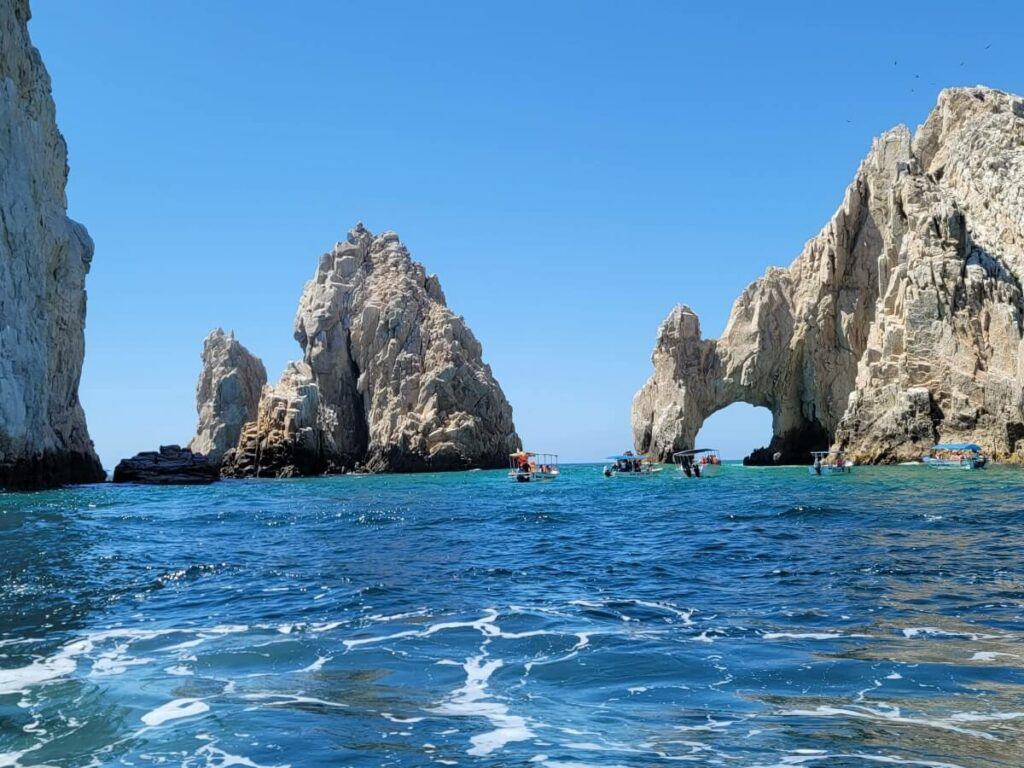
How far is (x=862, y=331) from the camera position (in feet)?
315

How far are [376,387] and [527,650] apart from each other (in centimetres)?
10787

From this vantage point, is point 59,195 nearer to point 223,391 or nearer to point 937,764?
point 223,391

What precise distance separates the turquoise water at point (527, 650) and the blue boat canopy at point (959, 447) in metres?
44.7

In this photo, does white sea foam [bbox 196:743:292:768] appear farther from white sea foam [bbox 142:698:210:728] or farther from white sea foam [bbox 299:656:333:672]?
white sea foam [bbox 299:656:333:672]

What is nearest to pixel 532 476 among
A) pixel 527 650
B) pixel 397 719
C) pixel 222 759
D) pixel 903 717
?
pixel 527 650

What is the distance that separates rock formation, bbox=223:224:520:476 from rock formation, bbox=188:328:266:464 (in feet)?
61.6

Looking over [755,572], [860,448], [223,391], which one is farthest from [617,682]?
[223,391]

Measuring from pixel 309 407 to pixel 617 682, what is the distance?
333 feet

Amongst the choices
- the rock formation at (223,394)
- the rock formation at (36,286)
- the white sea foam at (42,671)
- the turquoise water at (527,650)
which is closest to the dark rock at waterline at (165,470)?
the rock formation at (36,286)

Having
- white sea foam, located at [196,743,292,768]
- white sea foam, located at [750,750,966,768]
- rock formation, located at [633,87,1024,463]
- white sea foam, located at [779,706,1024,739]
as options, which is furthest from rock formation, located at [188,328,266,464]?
white sea foam, located at [750,750,966,768]

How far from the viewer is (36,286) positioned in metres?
64.6

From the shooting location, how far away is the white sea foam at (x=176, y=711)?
9.30 meters

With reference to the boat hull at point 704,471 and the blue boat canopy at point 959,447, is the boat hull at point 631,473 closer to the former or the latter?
the boat hull at point 704,471

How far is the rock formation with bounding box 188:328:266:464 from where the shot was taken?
13700 centimetres
